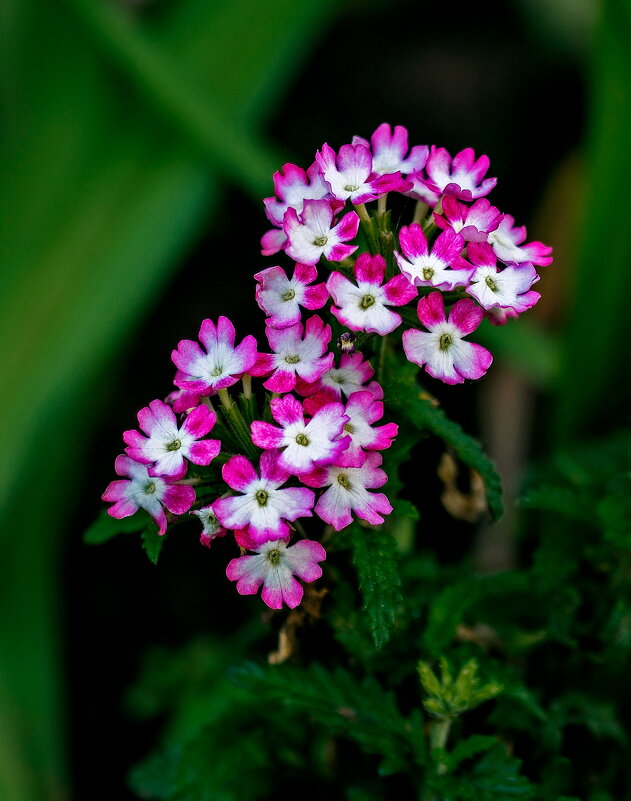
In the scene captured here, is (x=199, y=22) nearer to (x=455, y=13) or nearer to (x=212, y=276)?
(x=212, y=276)

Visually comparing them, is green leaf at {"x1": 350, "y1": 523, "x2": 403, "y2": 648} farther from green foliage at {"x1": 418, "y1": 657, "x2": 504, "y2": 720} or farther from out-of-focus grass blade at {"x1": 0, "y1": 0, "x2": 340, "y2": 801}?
out-of-focus grass blade at {"x1": 0, "y1": 0, "x2": 340, "y2": 801}

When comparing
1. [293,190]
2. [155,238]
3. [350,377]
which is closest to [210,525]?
[350,377]

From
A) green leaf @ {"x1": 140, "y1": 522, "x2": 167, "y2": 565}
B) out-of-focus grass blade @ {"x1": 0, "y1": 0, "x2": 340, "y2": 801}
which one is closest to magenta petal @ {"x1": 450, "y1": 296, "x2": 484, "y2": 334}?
green leaf @ {"x1": 140, "y1": 522, "x2": 167, "y2": 565}

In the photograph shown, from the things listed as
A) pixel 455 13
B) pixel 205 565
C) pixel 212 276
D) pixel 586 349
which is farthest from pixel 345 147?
pixel 455 13

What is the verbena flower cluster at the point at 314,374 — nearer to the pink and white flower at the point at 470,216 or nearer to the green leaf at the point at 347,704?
the pink and white flower at the point at 470,216

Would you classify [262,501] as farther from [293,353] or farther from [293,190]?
[293,190]

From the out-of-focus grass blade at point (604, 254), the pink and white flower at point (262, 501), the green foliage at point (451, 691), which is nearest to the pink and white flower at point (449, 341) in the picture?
the pink and white flower at point (262, 501)
